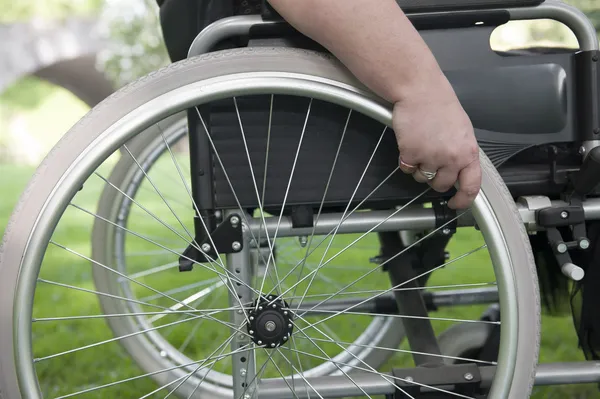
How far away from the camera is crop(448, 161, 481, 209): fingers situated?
102 cm

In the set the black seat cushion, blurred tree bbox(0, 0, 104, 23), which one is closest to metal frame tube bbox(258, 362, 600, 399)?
the black seat cushion

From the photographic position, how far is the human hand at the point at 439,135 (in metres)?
0.99

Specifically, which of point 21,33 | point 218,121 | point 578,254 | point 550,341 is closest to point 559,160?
point 578,254

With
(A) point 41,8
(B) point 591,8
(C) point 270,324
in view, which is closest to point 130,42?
(A) point 41,8

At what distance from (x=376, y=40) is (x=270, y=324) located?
432 mm

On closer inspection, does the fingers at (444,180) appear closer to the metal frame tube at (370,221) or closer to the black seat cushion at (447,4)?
the metal frame tube at (370,221)

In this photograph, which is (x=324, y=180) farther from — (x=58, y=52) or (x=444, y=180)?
(x=58, y=52)

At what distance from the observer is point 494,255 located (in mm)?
1043

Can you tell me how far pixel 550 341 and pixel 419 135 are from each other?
1398 mm

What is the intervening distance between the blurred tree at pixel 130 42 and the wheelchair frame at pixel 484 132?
8033 mm

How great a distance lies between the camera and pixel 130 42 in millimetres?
9359

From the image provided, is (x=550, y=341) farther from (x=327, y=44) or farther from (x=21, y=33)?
(x=21, y=33)

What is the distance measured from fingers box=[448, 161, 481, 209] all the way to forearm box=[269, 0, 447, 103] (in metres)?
0.13

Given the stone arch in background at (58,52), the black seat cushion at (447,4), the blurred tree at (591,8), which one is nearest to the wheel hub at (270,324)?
→ the black seat cushion at (447,4)
